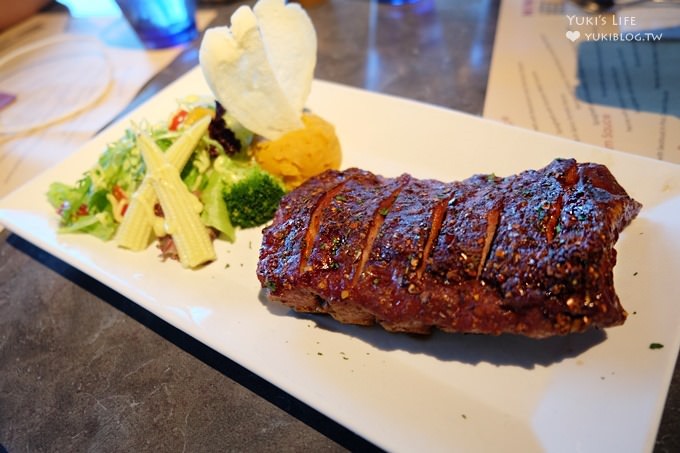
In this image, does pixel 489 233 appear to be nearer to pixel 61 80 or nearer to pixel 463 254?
pixel 463 254

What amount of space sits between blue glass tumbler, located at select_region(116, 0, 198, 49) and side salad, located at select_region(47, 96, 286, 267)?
2.46 metres

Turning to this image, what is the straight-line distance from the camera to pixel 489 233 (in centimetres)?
206

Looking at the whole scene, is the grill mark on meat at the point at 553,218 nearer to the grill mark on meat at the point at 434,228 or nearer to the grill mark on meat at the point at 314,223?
the grill mark on meat at the point at 434,228

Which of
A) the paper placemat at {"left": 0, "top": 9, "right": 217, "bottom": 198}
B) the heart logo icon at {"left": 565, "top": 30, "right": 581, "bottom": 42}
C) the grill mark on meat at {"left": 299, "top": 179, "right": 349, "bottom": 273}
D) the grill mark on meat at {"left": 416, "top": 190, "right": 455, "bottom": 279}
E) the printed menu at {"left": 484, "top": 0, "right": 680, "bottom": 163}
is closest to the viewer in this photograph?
the grill mark on meat at {"left": 416, "top": 190, "right": 455, "bottom": 279}

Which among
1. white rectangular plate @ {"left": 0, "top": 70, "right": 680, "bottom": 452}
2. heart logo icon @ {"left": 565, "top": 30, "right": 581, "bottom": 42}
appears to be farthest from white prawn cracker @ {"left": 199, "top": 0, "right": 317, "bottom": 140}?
heart logo icon @ {"left": 565, "top": 30, "right": 581, "bottom": 42}

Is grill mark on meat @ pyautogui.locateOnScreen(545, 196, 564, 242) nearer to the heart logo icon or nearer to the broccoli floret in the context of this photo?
the broccoli floret

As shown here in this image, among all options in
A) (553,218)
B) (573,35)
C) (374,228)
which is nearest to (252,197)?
(374,228)

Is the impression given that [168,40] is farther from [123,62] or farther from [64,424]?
[64,424]

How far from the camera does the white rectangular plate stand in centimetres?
182

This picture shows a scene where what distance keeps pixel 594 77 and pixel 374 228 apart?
307 centimetres

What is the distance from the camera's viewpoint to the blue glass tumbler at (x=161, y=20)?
5.03m

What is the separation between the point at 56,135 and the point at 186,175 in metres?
2.11

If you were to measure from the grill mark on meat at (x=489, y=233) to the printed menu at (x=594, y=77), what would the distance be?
186 centimetres

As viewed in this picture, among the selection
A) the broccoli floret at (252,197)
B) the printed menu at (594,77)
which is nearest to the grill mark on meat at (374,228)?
the broccoli floret at (252,197)
